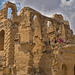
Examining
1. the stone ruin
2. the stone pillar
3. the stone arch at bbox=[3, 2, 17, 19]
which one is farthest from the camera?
the stone arch at bbox=[3, 2, 17, 19]

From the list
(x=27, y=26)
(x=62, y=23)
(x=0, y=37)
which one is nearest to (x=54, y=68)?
(x=27, y=26)

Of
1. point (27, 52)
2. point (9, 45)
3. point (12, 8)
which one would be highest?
point (12, 8)

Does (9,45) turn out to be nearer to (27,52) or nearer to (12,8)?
(27,52)

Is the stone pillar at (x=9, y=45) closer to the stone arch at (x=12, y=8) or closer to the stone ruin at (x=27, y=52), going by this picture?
the stone ruin at (x=27, y=52)

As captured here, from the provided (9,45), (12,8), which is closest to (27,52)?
(9,45)

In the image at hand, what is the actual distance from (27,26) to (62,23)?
11.5 meters

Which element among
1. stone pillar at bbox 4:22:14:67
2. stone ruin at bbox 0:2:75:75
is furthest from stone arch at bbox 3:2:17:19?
stone pillar at bbox 4:22:14:67

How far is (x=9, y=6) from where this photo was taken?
57.6 ft

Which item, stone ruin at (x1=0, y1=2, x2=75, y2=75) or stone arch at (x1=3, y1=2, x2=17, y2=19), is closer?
stone ruin at (x1=0, y1=2, x2=75, y2=75)

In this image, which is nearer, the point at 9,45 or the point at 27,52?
the point at 27,52

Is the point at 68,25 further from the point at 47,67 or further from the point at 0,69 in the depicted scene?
the point at 0,69

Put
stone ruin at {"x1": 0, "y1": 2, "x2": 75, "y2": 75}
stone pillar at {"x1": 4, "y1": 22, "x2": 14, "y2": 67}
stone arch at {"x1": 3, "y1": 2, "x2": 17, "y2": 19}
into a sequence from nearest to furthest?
1. stone ruin at {"x1": 0, "y1": 2, "x2": 75, "y2": 75}
2. stone pillar at {"x1": 4, "y1": 22, "x2": 14, "y2": 67}
3. stone arch at {"x1": 3, "y1": 2, "x2": 17, "y2": 19}

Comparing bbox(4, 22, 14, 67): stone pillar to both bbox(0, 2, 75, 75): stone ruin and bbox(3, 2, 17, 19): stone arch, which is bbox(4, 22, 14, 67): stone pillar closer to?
bbox(0, 2, 75, 75): stone ruin

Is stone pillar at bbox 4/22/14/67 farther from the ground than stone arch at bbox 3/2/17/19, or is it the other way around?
stone arch at bbox 3/2/17/19
